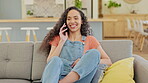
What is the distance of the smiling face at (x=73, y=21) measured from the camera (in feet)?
8.08

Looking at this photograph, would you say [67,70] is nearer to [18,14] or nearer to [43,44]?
[43,44]

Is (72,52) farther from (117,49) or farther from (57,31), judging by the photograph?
(117,49)

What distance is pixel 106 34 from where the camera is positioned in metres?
9.80

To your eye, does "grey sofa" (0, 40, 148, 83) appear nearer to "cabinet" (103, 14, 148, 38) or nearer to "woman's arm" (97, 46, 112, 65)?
"woman's arm" (97, 46, 112, 65)

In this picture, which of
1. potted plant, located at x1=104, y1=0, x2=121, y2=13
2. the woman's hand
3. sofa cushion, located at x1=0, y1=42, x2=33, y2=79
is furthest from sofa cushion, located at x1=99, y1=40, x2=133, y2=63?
potted plant, located at x1=104, y1=0, x2=121, y2=13

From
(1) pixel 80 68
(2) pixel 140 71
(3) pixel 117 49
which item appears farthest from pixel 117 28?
(1) pixel 80 68

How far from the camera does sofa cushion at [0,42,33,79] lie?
2.47 metres

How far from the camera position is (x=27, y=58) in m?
2.50

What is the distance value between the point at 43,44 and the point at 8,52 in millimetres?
353

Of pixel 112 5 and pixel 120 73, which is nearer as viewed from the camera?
pixel 120 73

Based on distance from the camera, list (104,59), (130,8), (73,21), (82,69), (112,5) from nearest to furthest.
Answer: (82,69) → (104,59) → (73,21) → (112,5) → (130,8)

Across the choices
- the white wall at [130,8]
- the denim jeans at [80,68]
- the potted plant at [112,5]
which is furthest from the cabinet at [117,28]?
the denim jeans at [80,68]

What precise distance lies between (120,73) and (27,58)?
914mm

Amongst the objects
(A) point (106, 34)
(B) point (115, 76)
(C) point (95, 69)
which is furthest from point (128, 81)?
(A) point (106, 34)
